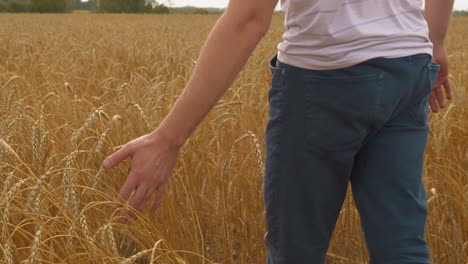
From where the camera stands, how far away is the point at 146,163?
38.6 inches

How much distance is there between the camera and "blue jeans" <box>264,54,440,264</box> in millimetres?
1020

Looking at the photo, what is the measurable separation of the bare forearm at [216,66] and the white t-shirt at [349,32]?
11 centimetres

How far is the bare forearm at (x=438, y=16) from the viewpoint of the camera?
1.30 m

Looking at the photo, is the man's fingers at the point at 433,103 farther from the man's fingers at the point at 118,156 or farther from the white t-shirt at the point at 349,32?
the man's fingers at the point at 118,156

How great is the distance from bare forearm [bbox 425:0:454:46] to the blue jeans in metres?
0.25

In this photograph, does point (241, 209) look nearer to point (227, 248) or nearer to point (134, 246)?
point (227, 248)

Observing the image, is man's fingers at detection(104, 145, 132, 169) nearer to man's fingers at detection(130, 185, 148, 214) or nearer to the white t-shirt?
man's fingers at detection(130, 185, 148, 214)

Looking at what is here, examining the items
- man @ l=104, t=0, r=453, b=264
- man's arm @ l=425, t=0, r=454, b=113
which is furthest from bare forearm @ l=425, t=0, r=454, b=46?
man @ l=104, t=0, r=453, b=264

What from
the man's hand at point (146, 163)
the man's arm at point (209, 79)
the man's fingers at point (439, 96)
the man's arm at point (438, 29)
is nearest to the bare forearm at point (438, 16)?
the man's arm at point (438, 29)

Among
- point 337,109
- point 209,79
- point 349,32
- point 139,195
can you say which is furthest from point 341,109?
point 139,195

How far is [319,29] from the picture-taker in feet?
3.36

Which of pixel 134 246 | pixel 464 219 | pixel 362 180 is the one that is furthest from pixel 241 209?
pixel 362 180

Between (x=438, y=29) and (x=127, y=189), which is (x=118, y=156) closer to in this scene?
(x=127, y=189)

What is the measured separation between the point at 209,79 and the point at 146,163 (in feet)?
0.52
